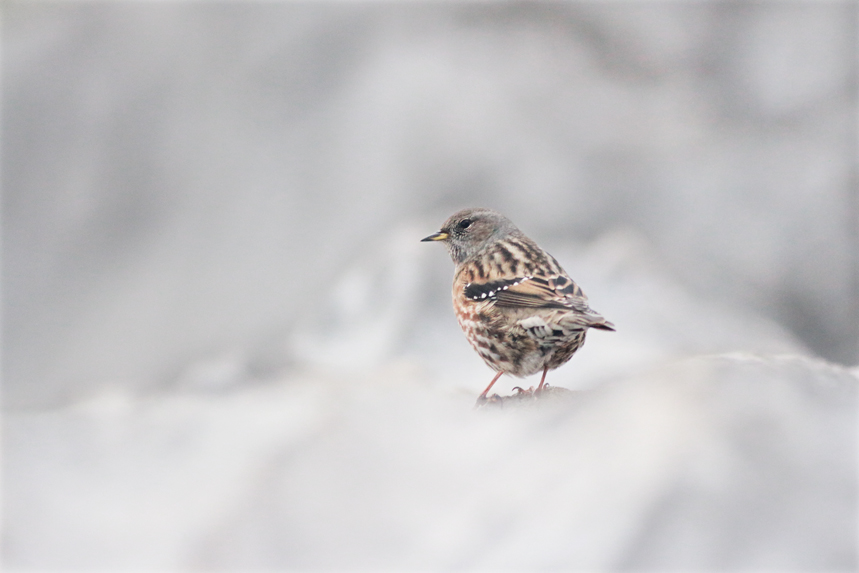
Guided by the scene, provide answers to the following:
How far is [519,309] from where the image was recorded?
8.59 ft

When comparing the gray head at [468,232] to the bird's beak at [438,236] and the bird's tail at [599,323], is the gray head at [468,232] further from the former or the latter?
the bird's tail at [599,323]

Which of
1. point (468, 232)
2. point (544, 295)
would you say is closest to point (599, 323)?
point (544, 295)

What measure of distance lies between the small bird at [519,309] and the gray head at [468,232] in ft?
0.18

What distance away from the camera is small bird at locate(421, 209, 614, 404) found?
2439 millimetres

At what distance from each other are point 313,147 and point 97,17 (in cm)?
145

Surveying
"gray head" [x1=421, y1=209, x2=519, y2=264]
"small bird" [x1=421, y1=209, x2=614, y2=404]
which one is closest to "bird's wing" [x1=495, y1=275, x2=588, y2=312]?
"small bird" [x1=421, y1=209, x2=614, y2=404]

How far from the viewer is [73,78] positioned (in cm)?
371

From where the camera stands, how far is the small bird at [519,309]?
244 cm

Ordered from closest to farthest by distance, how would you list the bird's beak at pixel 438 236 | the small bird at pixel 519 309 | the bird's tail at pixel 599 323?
the bird's tail at pixel 599 323 → the small bird at pixel 519 309 → the bird's beak at pixel 438 236

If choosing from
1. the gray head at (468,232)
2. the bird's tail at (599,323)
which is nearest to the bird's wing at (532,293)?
the bird's tail at (599,323)

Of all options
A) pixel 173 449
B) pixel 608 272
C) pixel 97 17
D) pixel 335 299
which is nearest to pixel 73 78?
pixel 97 17

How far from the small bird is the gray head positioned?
0.06m

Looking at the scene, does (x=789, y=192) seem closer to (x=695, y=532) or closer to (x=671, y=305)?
(x=671, y=305)

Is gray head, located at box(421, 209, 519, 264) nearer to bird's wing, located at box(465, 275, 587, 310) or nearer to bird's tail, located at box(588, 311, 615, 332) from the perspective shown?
bird's wing, located at box(465, 275, 587, 310)
